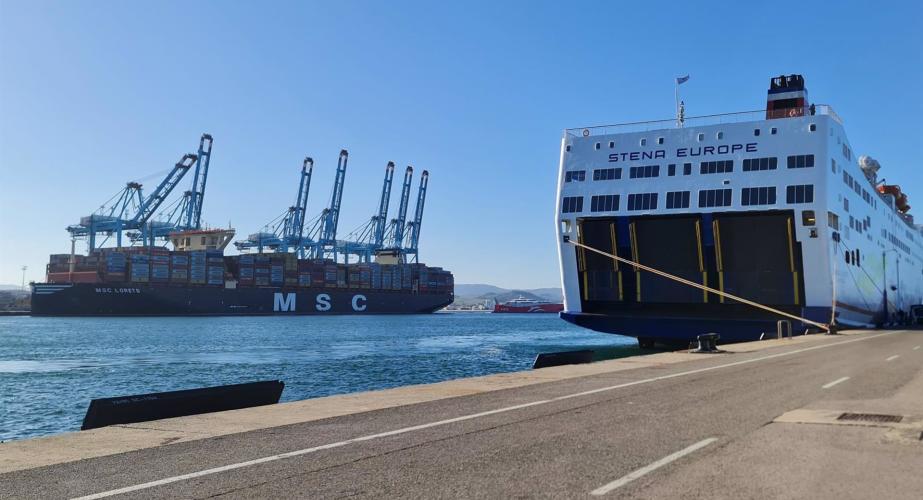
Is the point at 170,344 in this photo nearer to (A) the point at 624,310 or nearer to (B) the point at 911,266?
(A) the point at 624,310

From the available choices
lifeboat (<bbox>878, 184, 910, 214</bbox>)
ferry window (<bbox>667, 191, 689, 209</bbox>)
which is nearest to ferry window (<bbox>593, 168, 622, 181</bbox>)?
ferry window (<bbox>667, 191, 689, 209</bbox>)

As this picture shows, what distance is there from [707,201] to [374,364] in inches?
764

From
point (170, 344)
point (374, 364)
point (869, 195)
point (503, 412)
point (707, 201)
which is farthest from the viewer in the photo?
point (170, 344)

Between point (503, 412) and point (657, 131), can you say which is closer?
point (503, 412)

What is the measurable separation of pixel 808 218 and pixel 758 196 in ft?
7.58

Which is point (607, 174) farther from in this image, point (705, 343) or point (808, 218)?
point (705, 343)

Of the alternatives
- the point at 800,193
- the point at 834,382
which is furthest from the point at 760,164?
the point at 834,382

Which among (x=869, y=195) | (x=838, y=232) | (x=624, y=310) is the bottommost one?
(x=624, y=310)

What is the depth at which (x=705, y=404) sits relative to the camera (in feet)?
37.2

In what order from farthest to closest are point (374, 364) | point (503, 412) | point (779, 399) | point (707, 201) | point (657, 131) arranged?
point (374, 364)
point (657, 131)
point (707, 201)
point (779, 399)
point (503, 412)

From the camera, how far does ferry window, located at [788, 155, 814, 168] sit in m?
31.6

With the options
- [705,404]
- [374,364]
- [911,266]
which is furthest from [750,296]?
[911,266]

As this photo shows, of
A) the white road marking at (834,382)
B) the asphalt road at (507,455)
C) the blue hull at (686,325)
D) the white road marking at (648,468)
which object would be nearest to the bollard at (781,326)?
the blue hull at (686,325)

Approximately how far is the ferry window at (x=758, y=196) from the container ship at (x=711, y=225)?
46mm
